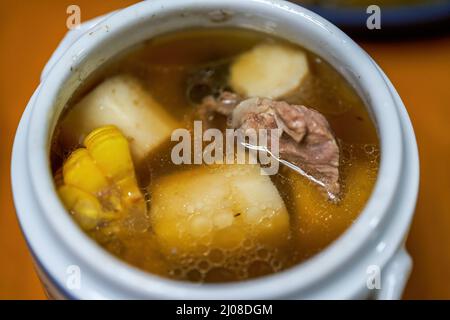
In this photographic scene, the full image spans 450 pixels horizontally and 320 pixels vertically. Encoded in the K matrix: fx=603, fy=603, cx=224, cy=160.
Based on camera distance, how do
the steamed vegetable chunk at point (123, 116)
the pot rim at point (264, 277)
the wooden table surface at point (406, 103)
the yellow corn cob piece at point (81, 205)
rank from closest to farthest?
the pot rim at point (264, 277) < the yellow corn cob piece at point (81, 205) < the steamed vegetable chunk at point (123, 116) < the wooden table surface at point (406, 103)

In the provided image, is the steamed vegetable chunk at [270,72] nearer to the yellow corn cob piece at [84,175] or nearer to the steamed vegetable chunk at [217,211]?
the steamed vegetable chunk at [217,211]

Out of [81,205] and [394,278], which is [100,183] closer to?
[81,205]

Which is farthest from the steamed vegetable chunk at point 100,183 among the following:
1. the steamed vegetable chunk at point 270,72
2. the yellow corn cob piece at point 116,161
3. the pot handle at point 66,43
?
the steamed vegetable chunk at point 270,72

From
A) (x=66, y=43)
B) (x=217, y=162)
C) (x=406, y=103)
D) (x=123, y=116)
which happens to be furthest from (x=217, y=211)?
(x=406, y=103)

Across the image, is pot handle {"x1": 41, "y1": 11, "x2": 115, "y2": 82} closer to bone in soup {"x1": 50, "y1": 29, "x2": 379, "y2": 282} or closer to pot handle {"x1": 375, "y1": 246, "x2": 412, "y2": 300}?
→ bone in soup {"x1": 50, "y1": 29, "x2": 379, "y2": 282}

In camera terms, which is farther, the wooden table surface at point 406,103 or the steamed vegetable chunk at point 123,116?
the wooden table surface at point 406,103

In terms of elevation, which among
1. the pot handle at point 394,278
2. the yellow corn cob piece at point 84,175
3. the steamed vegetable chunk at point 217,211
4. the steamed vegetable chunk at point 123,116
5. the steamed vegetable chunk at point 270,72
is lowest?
the pot handle at point 394,278

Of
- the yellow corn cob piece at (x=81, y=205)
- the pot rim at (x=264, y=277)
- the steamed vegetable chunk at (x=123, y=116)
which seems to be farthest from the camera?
the steamed vegetable chunk at (x=123, y=116)
